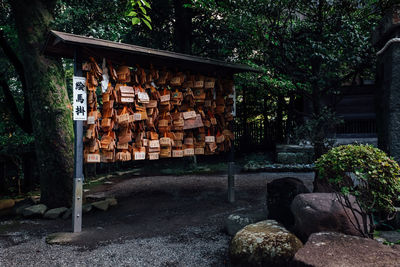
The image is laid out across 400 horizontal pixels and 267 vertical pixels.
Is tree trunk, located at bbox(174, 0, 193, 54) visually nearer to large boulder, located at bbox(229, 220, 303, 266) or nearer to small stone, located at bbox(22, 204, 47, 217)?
small stone, located at bbox(22, 204, 47, 217)

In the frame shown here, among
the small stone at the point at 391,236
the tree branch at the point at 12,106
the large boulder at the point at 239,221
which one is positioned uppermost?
the tree branch at the point at 12,106

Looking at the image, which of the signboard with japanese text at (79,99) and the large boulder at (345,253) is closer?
the large boulder at (345,253)

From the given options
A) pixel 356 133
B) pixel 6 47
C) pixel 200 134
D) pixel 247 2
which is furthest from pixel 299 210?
pixel 356 133

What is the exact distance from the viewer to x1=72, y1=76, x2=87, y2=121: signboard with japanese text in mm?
5348

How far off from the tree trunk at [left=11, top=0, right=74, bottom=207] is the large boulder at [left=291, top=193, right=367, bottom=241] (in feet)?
18.9

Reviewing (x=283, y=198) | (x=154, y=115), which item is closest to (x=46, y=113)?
(x=154, y=115)

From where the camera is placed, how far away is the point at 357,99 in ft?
49.1

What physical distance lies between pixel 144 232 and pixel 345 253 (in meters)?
3.80

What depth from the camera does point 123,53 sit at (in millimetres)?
6082

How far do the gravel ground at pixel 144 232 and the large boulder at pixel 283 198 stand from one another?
3.16ft

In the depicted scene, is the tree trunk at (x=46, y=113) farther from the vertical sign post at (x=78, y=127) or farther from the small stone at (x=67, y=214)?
the vertical sign post at (x=78, y=127)

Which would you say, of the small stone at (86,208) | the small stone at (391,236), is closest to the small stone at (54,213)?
the small stone at (86,208)

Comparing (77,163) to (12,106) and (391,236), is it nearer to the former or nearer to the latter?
(391,236)

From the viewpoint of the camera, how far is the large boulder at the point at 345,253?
2709mm
